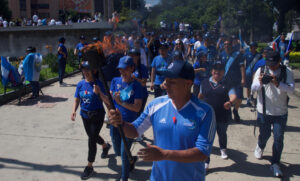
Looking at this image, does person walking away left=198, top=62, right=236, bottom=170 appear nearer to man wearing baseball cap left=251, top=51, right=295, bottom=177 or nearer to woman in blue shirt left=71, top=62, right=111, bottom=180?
man wearing baseball cap left=251, top=51, right=295, bottom=177

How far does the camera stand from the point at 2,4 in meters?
47.4

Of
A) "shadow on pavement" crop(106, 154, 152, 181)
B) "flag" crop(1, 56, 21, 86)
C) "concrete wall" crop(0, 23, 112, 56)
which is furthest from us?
"concrete wall" crop(0, 23, 112, 56)

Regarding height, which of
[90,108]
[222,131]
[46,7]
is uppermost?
[46,7]

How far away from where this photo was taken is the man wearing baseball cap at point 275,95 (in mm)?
4215

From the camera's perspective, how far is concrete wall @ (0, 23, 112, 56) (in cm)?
2375

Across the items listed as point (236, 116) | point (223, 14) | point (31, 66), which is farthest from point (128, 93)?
point (223, 14)

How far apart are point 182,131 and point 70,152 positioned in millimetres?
3737

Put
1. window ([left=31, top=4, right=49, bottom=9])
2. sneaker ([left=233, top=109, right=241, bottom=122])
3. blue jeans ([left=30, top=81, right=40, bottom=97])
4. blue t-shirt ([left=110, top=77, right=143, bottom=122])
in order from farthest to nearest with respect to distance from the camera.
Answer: window ([left=31, top=4, right=49, bottom=9]) < blue jeans ([left=30, top=81, right=40, bottom=97]) < sneaker ([left=233, top=109, right=241, bottom=122]) < blue t-shirt ([left=110, top=77, right=143, bottom=122])

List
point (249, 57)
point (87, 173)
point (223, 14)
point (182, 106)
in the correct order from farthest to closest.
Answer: point (223, 14)
point (249, 57)
point (87, 173)
point (182, 106)

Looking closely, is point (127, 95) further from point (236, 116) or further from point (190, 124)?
point (236, 116)

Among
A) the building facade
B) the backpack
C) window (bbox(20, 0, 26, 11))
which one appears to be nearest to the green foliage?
the building facade

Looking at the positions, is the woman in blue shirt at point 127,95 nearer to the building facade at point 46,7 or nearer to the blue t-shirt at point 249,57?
the blue t-shirt at point 249,57

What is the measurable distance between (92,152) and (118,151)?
1.41ft

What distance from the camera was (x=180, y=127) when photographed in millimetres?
2229
